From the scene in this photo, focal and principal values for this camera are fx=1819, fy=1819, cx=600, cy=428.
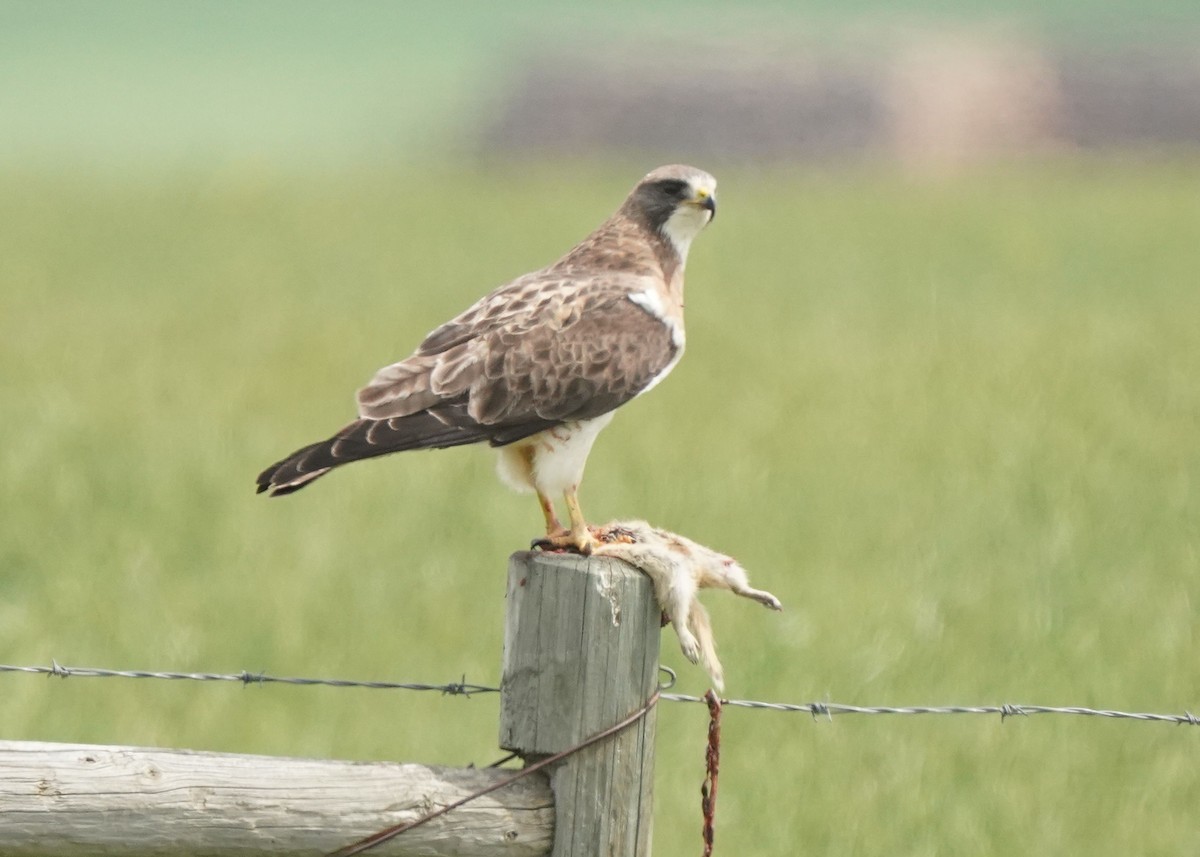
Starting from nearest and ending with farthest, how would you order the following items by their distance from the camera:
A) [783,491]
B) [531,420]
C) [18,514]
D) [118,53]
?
[531,420], [18,514], [783,491], [118,53]

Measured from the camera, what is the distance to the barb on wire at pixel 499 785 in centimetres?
370

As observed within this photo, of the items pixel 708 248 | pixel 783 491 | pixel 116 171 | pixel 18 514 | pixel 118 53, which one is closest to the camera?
pixel 18 514

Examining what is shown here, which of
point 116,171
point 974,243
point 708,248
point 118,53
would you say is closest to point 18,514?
point 708,248

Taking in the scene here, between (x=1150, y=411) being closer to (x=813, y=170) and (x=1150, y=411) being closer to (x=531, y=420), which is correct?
(x=531, y=420)

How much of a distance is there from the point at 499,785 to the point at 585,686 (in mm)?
274

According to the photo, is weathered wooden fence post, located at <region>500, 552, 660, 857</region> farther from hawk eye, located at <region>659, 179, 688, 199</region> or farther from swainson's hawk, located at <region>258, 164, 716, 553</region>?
hawk eye, located at <region>659, 179, 688, 199</region>

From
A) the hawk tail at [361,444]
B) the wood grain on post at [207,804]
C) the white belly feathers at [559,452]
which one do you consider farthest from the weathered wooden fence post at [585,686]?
the white belly feathers at [559,452]

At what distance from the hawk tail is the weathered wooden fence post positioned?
2.87 ft

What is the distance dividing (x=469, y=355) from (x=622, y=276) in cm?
69

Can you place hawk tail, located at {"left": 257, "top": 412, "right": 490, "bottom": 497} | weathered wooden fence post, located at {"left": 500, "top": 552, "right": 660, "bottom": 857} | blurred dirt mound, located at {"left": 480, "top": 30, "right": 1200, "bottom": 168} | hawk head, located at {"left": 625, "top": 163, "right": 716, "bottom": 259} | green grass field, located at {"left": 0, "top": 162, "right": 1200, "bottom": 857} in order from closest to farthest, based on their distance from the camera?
weathered wooden fence post, located at {"left": 500, "top": 552, "right": 660, "bottom": 857} < hawk tail, located at {"left": 257, "top": 412, "right": 490, "bottom": 497} < hawk head, located at {"left": 625, "top": 163, "right": 716, "bottom": 259} < green grass field, located at {"left": 0, "top": 162, "right": 1200, "bottom": 857} < blurred dirt mound, located at {"left": 480, "top": 30, "right": 1200, "bottom": 168}

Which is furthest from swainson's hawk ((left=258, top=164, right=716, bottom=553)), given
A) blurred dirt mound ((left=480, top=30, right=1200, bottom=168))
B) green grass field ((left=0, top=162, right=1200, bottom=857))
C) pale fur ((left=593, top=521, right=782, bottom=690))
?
blurred dirt mound ((left=480, top=30, right=1200, bottom=168))

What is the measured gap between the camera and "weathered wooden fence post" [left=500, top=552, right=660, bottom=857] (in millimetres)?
3762

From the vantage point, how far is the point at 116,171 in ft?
124

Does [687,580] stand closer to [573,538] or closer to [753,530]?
[573,538]
